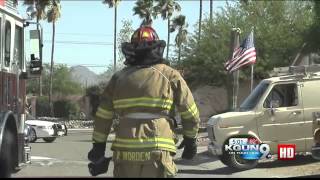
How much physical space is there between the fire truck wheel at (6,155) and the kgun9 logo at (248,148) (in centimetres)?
629

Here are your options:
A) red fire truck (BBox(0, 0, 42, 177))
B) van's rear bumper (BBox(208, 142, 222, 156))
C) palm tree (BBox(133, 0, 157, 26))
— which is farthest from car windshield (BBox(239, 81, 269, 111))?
palm tree (BBox(133, 0, 157, 26))

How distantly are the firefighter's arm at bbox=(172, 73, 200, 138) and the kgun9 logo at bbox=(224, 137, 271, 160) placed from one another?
8641 millimetres

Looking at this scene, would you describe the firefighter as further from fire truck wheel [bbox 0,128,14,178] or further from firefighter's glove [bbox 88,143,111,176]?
fire truck wheel [bbox 0,128,14,178]

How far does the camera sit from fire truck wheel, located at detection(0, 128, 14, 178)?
8.03 metres

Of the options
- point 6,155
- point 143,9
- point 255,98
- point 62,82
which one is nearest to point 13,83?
point 6,155

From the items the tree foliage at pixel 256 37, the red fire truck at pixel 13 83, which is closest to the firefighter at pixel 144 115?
the red fire truck at pixel 13 83

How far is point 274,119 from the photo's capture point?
13.9 m

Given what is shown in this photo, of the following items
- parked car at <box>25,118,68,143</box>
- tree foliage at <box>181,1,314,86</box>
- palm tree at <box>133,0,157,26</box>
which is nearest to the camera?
parked car at <box>25,118,68,143</box>

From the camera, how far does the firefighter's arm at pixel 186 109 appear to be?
5.18 metres

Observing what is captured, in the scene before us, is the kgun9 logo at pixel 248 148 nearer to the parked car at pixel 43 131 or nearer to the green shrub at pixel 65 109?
the parked car at pixel 43 131

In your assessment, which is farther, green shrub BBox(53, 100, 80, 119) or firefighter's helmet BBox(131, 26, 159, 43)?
green shrub BBox(53, 100, 80, 119)

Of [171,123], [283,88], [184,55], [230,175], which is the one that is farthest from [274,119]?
[184,55]

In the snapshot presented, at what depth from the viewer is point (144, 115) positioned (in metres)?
5.18

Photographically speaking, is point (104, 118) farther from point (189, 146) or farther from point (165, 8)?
point (165, 8)
